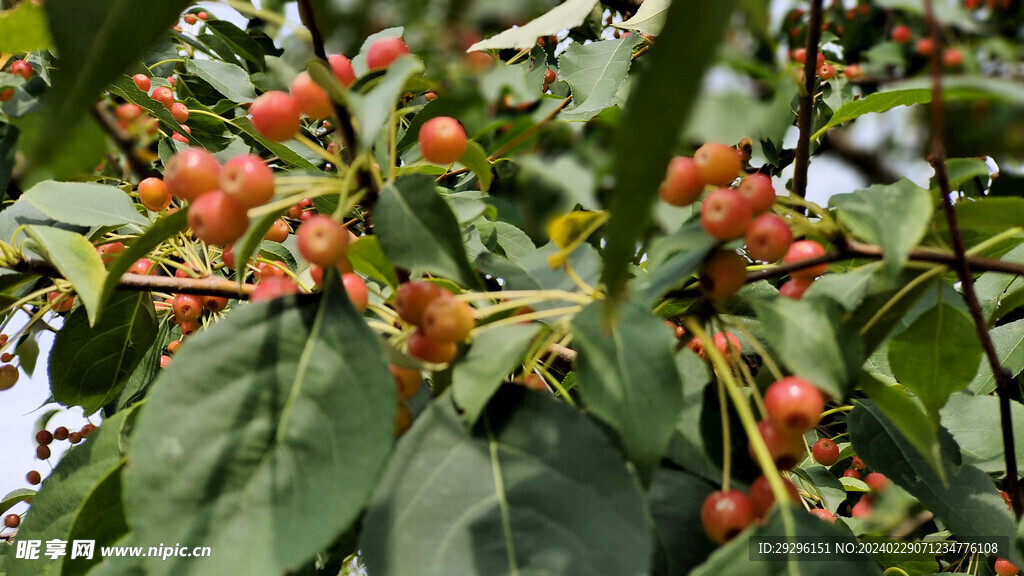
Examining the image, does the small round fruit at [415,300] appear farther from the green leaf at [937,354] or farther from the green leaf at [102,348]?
the green leaf at [102,348]

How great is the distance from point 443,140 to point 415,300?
15 cm

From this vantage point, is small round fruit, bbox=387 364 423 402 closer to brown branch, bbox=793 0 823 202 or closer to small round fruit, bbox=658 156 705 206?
small round fruit, bbox=658 156 705 206

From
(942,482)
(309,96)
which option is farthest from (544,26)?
(942,482)

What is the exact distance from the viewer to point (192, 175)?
554 mm

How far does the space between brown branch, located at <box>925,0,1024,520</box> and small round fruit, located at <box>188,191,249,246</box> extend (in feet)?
1.45

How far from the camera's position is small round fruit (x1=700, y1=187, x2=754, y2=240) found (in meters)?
0.54

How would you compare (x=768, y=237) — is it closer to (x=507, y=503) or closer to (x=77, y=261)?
(x=507, y=503)

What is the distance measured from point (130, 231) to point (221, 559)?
2.98 feet

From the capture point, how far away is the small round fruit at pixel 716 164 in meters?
0.58

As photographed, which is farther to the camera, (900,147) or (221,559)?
(900,147)

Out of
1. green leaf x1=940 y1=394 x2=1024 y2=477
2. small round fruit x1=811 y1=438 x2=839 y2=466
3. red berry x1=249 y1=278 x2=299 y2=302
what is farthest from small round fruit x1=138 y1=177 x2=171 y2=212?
small round fruit x1=811 y1=438 x2=839 y2=466

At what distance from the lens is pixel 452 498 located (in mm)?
515

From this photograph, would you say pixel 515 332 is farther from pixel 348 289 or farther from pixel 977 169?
pixel 977 169

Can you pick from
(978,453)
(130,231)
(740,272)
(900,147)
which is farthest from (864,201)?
(130,231)
